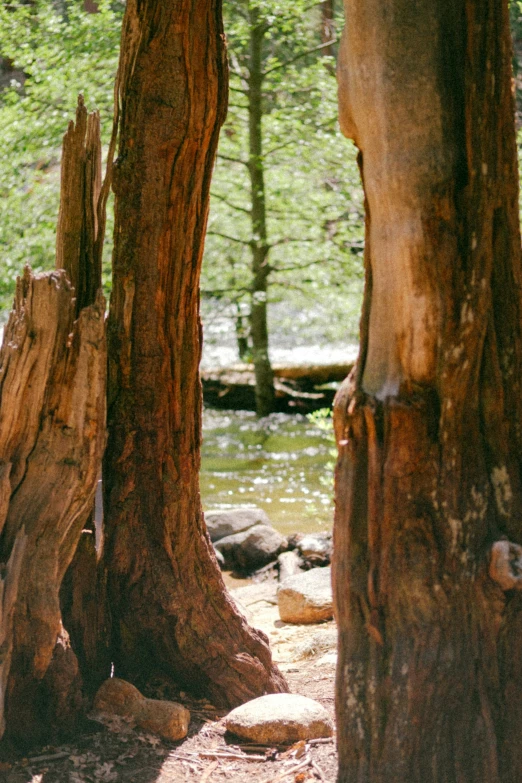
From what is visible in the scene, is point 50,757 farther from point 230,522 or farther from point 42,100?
point 42,100

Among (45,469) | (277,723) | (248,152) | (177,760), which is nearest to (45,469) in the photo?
(45,469)

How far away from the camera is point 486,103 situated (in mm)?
2545

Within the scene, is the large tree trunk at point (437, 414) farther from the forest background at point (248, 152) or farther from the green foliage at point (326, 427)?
the forest background at point (248, 152)

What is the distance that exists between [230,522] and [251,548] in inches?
23.6

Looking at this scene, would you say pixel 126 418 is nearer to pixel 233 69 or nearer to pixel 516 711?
pixel 516 711

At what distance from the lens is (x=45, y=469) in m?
3.28

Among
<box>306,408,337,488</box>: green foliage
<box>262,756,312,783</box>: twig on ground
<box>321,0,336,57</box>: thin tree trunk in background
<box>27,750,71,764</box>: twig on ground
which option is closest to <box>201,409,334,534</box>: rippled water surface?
<box>306,408,337,488</box>: green foliage

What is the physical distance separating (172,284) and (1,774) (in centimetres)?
205

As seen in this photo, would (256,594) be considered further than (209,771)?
Yes

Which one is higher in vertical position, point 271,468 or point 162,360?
point 162,360

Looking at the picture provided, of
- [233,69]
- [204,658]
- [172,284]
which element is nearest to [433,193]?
[172,284]

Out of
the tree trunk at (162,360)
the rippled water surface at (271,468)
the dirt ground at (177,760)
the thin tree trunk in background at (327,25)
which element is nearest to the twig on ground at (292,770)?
the dirt ground at (177,760)

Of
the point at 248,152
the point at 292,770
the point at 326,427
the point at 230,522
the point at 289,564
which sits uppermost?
the point at 248,152

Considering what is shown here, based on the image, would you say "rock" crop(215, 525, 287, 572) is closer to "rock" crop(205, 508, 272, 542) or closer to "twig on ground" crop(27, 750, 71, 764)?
"rock" crop(205, 508, 272, 542)
